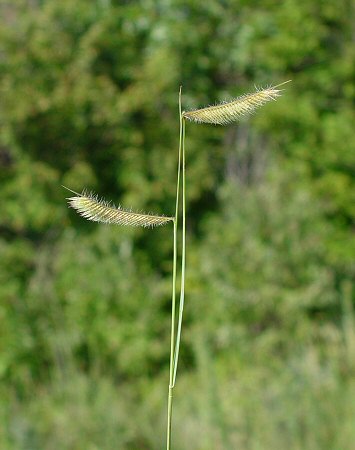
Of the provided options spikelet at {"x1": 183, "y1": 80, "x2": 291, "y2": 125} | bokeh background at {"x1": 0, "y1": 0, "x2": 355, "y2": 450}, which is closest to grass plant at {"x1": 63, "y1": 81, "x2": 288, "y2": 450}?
spikelet at {"x1": 183, "y1": 80, "x2": 291, "y2": 125}

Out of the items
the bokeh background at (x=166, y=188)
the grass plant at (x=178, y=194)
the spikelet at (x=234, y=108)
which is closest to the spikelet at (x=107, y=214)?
the grass plant at (x=178, y=194)

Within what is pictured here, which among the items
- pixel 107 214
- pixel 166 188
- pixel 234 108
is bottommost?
pixel 166 188

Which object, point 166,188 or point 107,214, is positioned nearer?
point 107,214

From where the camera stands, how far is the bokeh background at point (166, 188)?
263 inches

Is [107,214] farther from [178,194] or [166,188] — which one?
[166,188]

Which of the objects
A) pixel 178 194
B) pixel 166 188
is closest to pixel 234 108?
pixel 178 194

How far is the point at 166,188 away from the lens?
23.7 feet

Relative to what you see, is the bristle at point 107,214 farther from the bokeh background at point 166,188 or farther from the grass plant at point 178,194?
the bokeh background at point 166,188

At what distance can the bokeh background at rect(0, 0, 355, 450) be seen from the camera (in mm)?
6668

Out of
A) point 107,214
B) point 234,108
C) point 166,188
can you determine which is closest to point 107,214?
point 107,214

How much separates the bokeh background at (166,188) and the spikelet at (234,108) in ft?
16.3

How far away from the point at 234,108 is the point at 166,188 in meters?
6.26

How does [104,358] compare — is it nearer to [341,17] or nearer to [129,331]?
[129,331]

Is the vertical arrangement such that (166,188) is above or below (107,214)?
below
